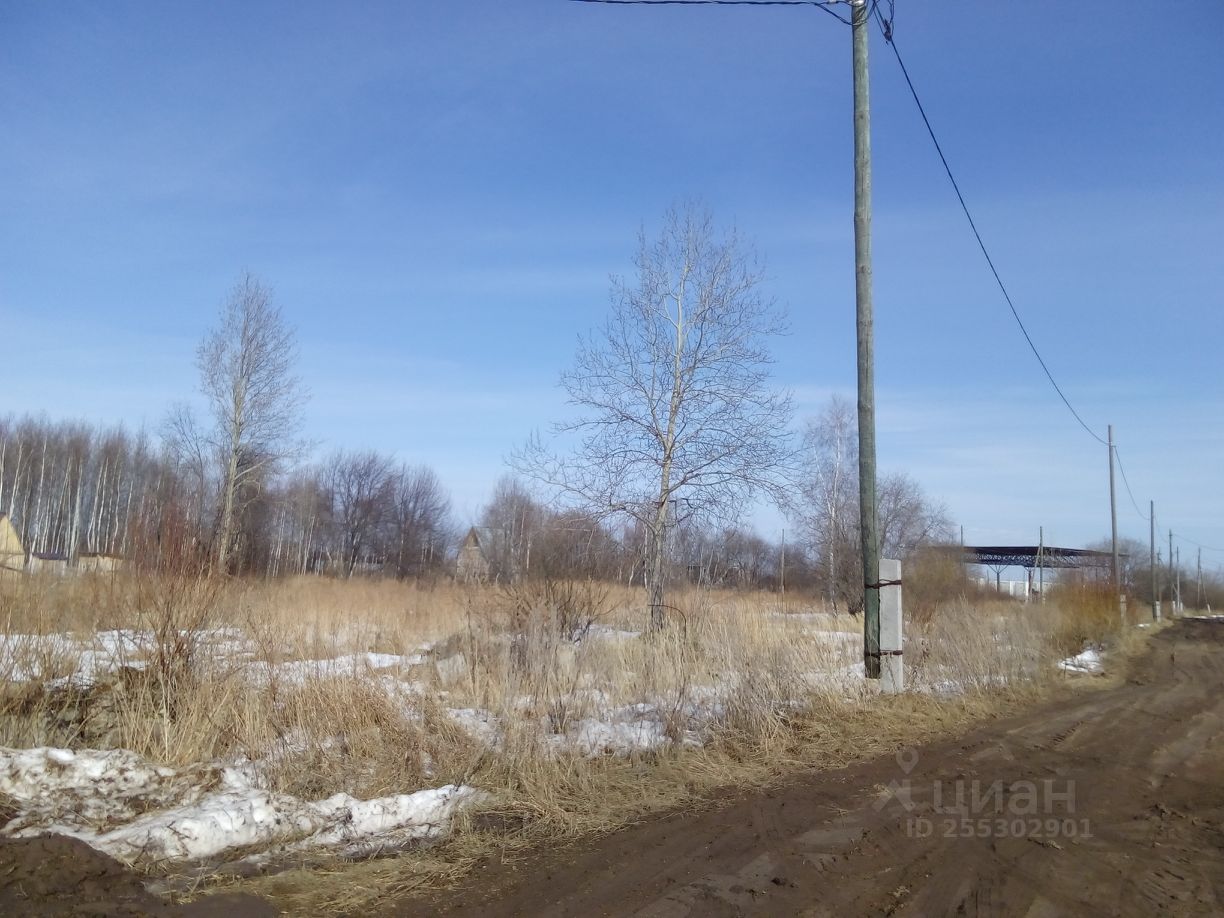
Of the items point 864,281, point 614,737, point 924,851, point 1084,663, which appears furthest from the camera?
point 1084,663

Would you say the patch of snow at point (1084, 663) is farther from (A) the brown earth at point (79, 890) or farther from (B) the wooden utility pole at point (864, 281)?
(A) the brown earth at point (79, 890)

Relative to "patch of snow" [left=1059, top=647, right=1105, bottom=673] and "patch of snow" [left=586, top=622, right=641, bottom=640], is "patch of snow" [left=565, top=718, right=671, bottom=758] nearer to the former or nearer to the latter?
"patch of snow" [left=586, top=622, right=641, bottom=640]

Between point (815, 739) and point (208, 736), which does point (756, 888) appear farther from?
point (208, 736)

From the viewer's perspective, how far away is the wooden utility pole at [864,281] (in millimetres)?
10250

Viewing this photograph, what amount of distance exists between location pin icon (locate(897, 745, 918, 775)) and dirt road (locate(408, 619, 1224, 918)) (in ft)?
0.12

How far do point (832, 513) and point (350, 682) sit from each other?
2821 cm

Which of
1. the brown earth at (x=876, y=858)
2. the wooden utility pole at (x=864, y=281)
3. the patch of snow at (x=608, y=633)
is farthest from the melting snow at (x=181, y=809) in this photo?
the wooden utility pole at (x=864, y=281)

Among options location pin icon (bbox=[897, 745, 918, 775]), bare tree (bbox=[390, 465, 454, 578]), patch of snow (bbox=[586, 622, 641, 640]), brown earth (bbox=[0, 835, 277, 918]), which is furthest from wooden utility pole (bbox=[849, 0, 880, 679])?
bare tree (bbox=[390, 465, 454, 578])

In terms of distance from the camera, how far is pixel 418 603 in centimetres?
1872

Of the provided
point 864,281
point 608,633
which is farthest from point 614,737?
point 864,281

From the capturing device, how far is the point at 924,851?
496cm

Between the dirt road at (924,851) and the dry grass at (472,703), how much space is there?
53cm

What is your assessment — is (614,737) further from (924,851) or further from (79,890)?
(79,890)

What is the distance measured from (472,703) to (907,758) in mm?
3920
